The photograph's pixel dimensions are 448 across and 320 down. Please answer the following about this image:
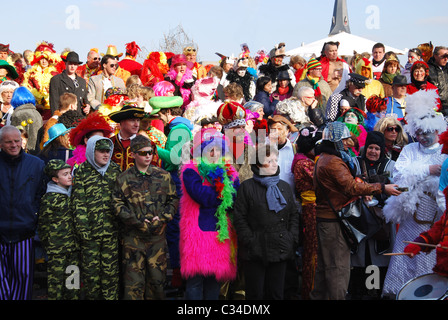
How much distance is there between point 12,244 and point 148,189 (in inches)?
56.4

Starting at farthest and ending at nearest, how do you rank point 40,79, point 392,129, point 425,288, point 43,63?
point 43,63
point 40,79
point 392,129
point 425,288

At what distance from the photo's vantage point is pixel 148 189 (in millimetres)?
5566

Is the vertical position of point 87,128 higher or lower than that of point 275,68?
lower

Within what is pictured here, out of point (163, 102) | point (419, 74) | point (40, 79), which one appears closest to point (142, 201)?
point (163, 102)

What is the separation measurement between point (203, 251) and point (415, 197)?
224cm

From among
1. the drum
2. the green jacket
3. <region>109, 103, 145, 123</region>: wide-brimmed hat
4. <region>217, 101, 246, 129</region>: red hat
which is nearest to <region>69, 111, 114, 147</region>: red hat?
<region>109, 103, 145, 123</region>: wide-brimmed hat

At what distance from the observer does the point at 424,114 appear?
233 inches

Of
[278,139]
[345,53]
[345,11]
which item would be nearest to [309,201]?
[278,139]

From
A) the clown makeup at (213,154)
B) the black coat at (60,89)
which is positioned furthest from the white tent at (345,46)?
the clown makeup at (213,154)

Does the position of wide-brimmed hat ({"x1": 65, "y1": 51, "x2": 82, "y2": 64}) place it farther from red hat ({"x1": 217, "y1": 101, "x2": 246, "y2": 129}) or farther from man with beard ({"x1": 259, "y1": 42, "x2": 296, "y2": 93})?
red hat ({"x1": 217, "y1": 101, "x2": 246, "y2": 129})

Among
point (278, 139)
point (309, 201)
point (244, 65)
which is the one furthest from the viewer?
point (244, 65)

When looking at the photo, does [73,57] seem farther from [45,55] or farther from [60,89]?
[45,55]

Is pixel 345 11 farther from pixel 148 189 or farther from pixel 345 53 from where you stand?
pixel 148 189

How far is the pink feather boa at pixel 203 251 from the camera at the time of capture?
5.59 m
